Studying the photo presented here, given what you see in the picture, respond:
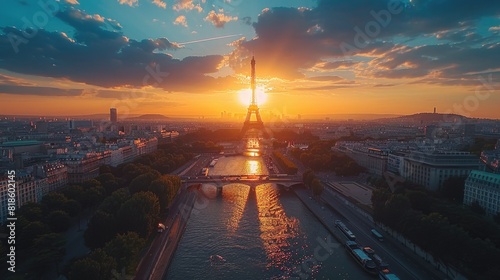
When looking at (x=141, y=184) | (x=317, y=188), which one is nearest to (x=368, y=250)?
(x=317, y=188)

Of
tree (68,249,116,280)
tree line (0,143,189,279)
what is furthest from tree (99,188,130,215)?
tree (68,249,116,280)

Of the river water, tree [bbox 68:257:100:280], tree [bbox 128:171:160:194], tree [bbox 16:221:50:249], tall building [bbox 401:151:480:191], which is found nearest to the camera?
tree [bbox 68:257:100:280]

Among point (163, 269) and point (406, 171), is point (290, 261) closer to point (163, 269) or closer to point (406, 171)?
point (163, 269)

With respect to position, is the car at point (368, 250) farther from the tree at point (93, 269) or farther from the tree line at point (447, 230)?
the tree at point (93, 269)

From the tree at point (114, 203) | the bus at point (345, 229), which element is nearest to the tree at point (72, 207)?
the tree at point (114, 203)

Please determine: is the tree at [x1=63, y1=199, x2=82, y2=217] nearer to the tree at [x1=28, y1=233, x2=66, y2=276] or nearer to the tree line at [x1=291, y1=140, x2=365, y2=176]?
the tree at [x1=28, y1=233, x2=66, y2=276]

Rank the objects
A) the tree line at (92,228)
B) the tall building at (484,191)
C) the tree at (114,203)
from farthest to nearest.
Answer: the tall building at (484,191) < the tree at (114,203) < the tree line at (92,228)

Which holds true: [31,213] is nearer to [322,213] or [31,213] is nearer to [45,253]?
[45,253]
